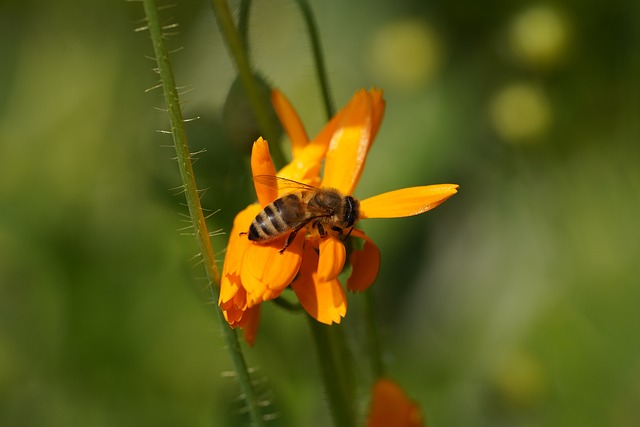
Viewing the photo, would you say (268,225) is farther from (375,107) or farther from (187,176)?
(375,107)

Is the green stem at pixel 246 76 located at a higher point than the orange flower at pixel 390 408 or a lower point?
higher

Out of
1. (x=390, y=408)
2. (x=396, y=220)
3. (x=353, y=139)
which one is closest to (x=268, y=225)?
(x=353, y=139)

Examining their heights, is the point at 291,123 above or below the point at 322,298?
above

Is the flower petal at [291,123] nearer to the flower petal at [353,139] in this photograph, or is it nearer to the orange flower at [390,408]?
the flower petal at [353,139]

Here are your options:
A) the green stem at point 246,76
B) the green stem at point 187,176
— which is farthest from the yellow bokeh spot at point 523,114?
the green stem at point 187,176

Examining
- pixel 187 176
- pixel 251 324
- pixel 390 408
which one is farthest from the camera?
pixel 251 324

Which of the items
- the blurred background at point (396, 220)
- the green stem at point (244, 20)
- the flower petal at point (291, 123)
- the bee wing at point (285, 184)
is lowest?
the blurred background at point (396, 220)
